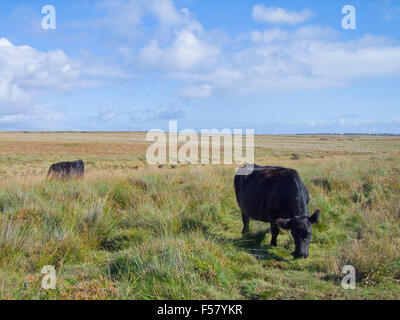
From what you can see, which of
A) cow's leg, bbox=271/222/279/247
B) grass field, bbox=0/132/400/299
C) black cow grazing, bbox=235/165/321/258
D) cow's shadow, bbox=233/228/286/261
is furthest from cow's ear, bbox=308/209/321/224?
cow's shadow, bbox=233/228/286/261

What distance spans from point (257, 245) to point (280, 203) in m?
0.99

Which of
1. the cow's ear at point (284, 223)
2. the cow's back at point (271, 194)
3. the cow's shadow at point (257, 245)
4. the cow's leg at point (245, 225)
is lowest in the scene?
the cow's shadow at point (257, 245)

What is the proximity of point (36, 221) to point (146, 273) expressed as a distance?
322 centimetres

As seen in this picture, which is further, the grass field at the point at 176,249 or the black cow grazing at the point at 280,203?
the black cow grazing at the point at 280,203

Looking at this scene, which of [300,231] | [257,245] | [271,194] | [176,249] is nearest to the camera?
[176,249]

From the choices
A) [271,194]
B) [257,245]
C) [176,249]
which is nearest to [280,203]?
[271,194]

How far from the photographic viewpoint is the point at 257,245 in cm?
678

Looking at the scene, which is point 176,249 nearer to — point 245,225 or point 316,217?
point 316,217

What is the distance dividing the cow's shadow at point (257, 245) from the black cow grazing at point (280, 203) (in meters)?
0.25

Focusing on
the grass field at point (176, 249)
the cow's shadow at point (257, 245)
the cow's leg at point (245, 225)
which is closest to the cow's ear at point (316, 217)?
the grass field at point (176, 249)

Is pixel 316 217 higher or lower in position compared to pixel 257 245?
higher

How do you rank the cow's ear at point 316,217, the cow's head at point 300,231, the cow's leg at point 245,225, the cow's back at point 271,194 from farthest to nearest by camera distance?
the cow's leg at point 245,225 < the cow's back at point 271,194 < the cow's ear at point 316,217 < the cow's head at point 300,231

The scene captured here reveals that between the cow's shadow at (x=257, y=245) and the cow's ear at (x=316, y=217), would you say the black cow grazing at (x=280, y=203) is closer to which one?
the cow's ear at (x=316, y=217)

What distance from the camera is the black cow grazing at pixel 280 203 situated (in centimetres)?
595
